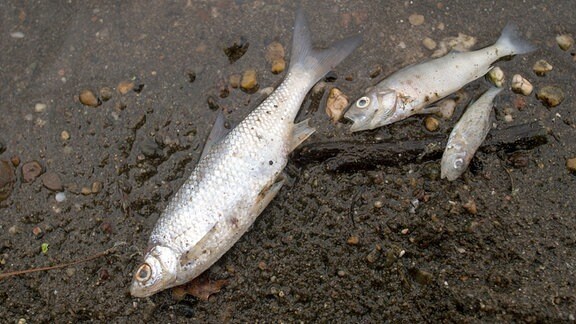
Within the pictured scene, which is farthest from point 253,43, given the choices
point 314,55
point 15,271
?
point 15,271

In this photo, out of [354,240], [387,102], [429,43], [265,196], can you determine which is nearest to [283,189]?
[265,196]

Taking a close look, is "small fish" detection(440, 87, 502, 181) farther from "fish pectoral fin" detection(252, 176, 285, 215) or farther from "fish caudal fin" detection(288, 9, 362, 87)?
"fish pectoral fin" detection(252, 176, 285, 215)

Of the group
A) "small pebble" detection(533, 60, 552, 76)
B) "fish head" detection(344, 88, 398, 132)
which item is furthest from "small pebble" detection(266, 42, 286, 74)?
"small pebble" detection(533, 60, 552, 76)

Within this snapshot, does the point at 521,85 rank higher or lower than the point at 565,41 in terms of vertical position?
lower

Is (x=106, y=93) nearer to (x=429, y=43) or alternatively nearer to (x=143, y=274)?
(x=143, y=274)

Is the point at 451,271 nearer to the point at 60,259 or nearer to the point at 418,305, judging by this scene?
the point at 418,305

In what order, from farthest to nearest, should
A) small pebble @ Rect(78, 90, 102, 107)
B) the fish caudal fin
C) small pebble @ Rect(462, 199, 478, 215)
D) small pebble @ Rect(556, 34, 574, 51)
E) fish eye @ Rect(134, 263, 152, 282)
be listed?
small pebble @ Rect(78, 90, 102, 107) < small pebble @ Rect(556, 34, 574, 51) < the fish caudal fin < small pebble @ Rect(462, 199, 478, 215) < fish eye @ Rect(134, 263, 152, 282)
